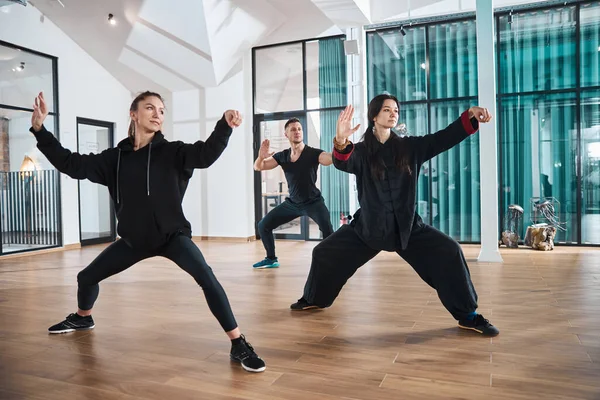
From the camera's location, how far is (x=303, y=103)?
25.6 feet

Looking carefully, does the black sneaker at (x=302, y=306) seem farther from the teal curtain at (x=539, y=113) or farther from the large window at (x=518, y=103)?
the teal curtain at (x=539, y=113)

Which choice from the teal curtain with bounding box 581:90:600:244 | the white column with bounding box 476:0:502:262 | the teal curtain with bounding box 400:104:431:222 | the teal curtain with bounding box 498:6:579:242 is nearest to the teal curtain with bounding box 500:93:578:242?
the teal curtain with bounding box 498:6:579:242

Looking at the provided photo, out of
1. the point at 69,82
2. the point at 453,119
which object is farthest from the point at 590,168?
the point at 69,82

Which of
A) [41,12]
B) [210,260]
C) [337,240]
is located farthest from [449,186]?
[41,12]

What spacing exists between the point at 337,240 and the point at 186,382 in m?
1.30

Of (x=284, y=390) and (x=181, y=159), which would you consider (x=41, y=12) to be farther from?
(x=284, y=390)

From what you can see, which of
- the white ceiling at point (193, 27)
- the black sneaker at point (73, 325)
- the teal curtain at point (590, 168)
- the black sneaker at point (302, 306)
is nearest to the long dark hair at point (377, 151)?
the black sneaker at point (302, 306)

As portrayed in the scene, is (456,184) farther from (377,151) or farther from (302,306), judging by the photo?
(377,151)

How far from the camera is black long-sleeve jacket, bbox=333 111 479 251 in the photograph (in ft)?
9.00

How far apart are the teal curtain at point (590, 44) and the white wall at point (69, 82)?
706cm

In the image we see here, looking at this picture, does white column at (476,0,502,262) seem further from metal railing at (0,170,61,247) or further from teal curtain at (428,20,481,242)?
metal railing at (0,170,61,247)

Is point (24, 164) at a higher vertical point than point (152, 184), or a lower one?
higher

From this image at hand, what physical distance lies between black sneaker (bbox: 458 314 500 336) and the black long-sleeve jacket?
1.82 feet

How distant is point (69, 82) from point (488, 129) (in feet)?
19.6
